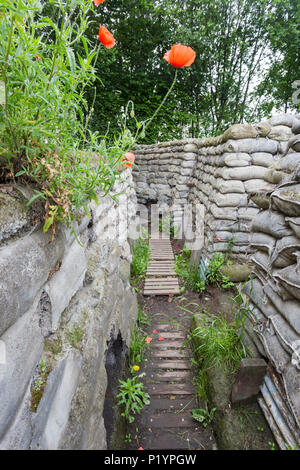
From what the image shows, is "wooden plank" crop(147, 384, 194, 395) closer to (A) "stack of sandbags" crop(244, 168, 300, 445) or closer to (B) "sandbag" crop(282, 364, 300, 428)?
(A) "stack of sandbags" crop(244, 168, 300, 445)

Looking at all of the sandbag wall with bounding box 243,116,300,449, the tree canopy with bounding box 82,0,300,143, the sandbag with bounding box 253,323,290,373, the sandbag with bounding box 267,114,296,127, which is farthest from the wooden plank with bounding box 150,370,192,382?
the tree canopy with bounding box 82,0,300,143

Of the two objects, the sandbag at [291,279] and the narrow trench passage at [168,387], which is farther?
the narrow trench passage at [168,387]

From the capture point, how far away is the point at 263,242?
1966 millimetres

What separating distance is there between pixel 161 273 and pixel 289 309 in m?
2.74

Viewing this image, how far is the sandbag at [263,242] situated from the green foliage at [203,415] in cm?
123

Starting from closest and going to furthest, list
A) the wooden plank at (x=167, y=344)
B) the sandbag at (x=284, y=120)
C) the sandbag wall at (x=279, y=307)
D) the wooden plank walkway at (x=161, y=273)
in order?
the sandbag wall at (x=279, y=307) → the wooden plank at (x=167, y=344) → the sandbag at (x=284, y=120) → the wooden plank walkway at (x=161, y=273)

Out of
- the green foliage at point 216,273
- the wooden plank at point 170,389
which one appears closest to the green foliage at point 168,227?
the green foliage at point 216,273

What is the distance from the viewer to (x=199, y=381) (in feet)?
6.59

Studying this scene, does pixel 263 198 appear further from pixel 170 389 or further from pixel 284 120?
pixel 284 120

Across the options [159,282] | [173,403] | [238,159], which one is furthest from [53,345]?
[238,159]

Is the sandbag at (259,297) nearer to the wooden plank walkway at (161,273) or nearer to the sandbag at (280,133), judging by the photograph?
the wooden plank walkway at (161,273)

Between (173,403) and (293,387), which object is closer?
(293,387)

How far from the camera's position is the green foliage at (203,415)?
1.71 m
